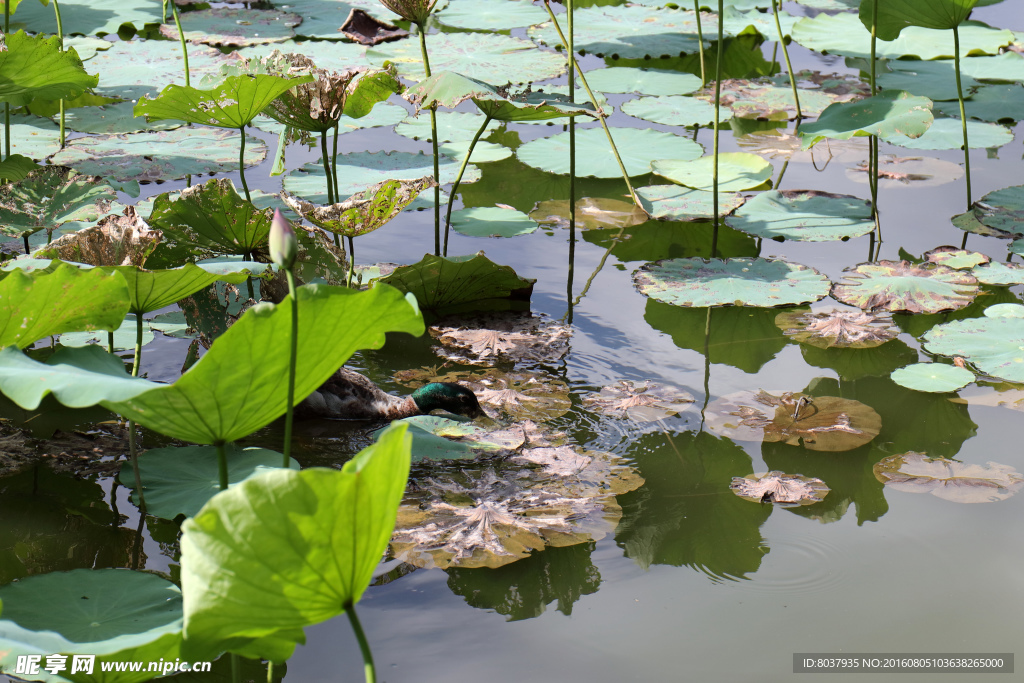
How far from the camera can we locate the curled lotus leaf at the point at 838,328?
2.68 meters

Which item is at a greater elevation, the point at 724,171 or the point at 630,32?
the point at 630,32

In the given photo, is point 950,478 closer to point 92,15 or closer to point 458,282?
point 458,282

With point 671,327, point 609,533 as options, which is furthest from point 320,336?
point 671,327

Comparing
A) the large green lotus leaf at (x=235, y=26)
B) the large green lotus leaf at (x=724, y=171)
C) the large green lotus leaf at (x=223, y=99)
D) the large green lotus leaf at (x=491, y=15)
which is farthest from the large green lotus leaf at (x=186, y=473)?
the large green lotus leaf at (x=491, y=15)

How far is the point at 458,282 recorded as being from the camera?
9.10 feet

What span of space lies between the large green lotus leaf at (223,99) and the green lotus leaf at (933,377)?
194 centimetres

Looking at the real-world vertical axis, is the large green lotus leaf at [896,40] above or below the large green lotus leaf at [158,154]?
above

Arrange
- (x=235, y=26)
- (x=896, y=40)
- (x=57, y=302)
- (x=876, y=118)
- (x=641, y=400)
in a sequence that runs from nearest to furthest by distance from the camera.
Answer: (x=57, y=302) < (x=641, y=400) < (x=876, y=118) < (x=896, y=40) < (x=235, y=26)

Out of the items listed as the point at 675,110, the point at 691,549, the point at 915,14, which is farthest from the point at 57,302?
the point at 675,110

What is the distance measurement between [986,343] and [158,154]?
3.36m

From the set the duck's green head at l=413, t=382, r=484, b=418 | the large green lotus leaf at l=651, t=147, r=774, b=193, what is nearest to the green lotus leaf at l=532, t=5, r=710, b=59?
the large green lotus leaf at l=651, t=147, r=774, b=193

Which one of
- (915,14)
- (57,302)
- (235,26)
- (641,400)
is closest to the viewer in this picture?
(57,302)

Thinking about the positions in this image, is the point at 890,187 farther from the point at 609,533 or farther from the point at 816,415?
the point at 609,533

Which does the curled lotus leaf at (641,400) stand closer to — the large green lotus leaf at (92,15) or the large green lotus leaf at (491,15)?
the large green lotus leaf at (491,15)
